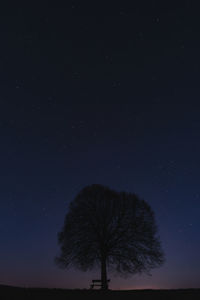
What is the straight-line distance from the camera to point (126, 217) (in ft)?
108

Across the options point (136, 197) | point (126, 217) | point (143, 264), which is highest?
point (136, 197)

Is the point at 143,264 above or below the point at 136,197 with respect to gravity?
below

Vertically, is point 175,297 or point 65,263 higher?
point 65,263

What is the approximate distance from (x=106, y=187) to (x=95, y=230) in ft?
15.7

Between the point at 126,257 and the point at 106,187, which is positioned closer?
the point at 126,257

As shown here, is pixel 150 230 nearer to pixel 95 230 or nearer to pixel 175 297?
pixel 95 230

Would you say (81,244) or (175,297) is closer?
(175,297)

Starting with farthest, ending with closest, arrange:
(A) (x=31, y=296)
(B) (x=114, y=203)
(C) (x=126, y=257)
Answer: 1. (B) (x=114, y=203)
2. (C) (x=126, y=257)
3. (A) (x=31, y=296)

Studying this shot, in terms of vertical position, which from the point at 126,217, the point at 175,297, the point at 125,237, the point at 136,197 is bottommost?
the point at 175,297

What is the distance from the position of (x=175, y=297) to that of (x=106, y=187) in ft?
48.8

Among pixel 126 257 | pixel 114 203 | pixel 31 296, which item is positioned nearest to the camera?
pixel 31 296

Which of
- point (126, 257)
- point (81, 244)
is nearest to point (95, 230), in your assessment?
point (81, 244)

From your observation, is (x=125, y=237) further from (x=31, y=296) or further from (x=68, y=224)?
(x=31, y=296)

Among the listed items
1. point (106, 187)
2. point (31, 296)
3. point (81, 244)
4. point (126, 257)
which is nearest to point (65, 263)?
point (81, 244)
